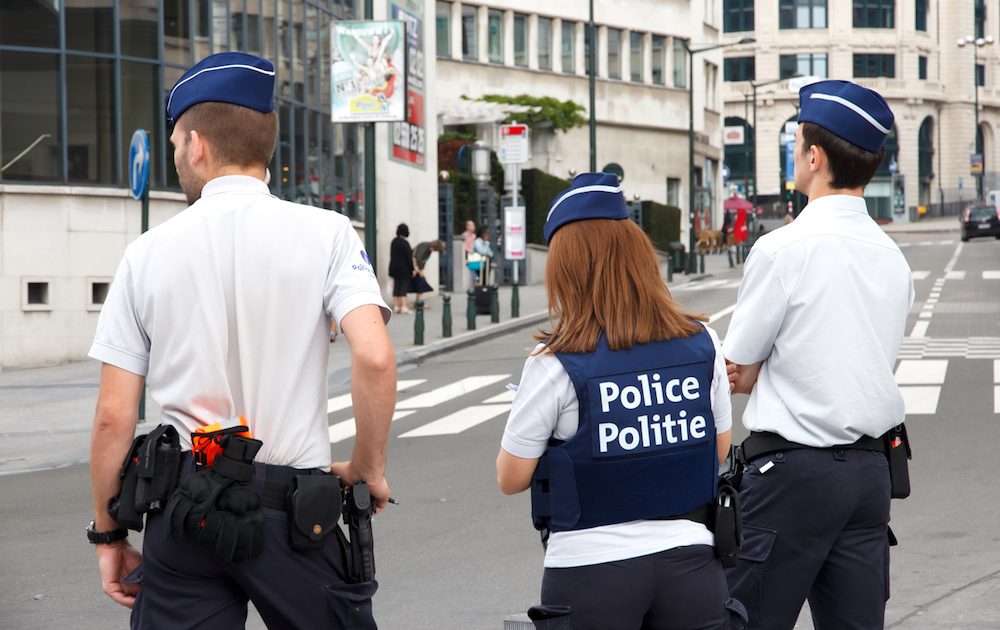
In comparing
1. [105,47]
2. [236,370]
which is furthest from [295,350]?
[105,47]

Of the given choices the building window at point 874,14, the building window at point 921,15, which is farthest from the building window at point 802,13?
the building window at point 921,15

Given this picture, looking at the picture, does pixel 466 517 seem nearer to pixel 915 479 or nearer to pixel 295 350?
pixel 915 479

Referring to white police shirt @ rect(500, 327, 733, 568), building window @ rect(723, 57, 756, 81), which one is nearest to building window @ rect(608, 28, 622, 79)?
building window @ rect(723, 57, 756, 81)

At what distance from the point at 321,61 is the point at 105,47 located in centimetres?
733


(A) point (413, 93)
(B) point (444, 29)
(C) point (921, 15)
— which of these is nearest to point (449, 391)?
(A) point (413, 93)

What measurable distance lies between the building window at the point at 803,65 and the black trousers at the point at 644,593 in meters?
89.4

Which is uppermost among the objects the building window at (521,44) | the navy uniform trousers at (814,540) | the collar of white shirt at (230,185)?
the building window at (521,44)

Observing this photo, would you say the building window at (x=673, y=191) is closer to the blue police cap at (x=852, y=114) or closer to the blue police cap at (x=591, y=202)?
the blue police cap at (x=852, y=114)

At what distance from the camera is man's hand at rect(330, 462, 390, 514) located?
2.75 meters

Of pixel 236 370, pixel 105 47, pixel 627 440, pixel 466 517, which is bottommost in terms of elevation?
pixel 466 517

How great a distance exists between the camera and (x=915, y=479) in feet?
25.8

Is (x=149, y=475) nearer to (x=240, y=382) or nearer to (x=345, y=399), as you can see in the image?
(x=240, y=382)

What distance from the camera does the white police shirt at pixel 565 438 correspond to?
103 inches

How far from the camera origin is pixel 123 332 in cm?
265
